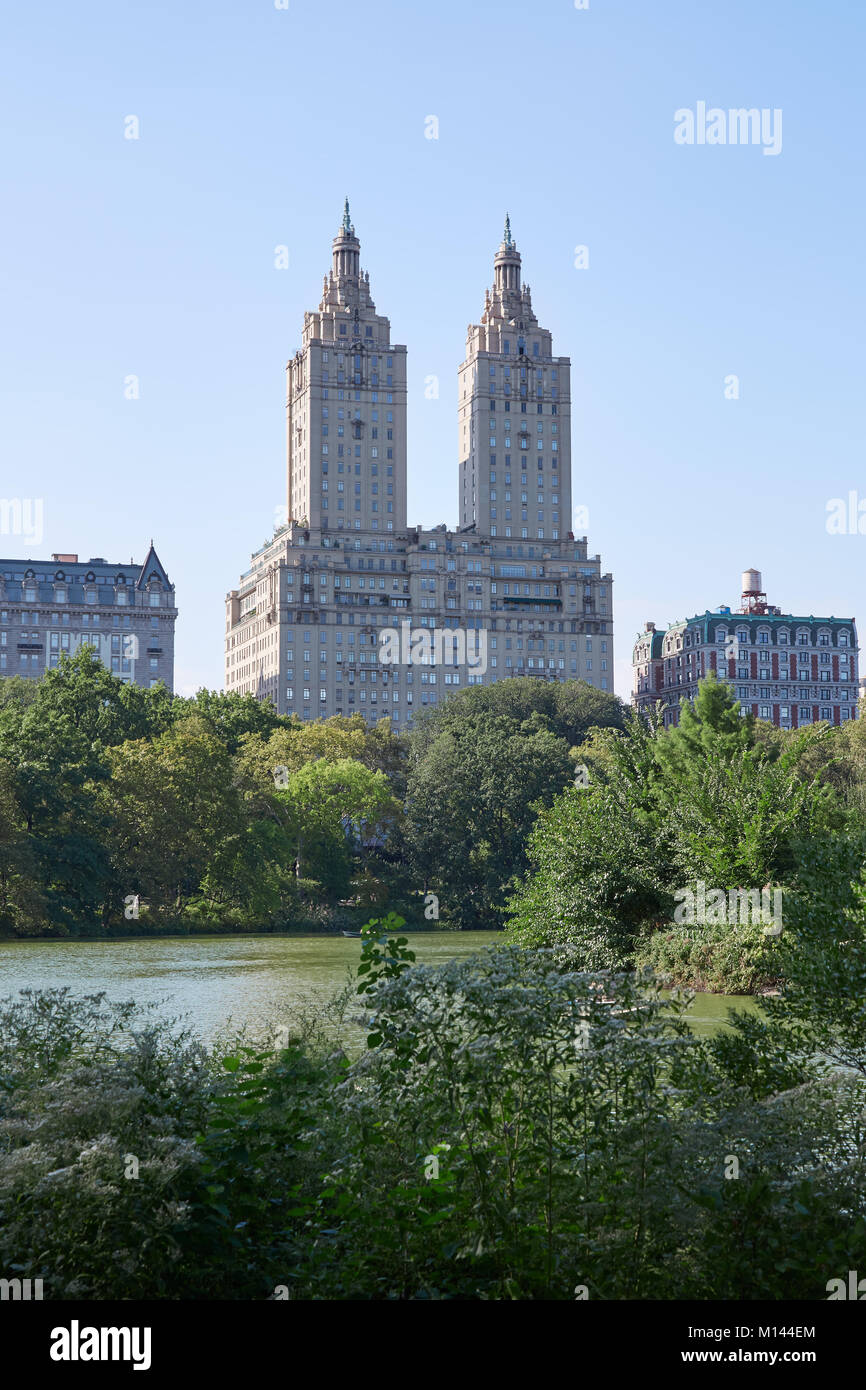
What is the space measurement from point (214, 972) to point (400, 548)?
128 m

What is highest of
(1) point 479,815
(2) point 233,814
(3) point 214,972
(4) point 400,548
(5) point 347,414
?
(5) point 347,414

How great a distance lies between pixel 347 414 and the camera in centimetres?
17075

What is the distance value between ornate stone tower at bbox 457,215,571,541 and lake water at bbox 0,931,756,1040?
380ft

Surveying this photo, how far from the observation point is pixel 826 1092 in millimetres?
9141

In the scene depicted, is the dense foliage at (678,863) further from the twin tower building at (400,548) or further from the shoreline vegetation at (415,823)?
the twin tower building at (400,548)

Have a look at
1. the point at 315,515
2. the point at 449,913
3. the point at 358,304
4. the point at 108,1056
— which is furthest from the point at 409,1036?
the point at 358,304

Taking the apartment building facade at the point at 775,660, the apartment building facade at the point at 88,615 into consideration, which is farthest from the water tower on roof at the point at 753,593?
the apartment building facade at the point at 88,615

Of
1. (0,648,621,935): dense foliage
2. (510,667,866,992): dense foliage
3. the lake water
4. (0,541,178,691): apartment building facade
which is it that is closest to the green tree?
(0,648,621,935): dense foliage

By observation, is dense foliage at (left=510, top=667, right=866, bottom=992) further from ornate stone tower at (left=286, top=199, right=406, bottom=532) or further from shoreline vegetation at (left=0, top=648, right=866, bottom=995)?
ornate stone tower at (left=286, top=199, right=406, bottom=532)

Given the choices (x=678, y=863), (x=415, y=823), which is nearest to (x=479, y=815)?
(x=415, y=823)

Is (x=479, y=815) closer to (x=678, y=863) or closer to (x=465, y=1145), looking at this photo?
(x=678, y=863)

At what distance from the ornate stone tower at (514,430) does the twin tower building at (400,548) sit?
195 millimetres

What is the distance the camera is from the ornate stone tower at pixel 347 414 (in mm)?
168000

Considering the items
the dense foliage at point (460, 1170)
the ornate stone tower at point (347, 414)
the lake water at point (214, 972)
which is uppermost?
the ornate stone tower at point (347, 414)
